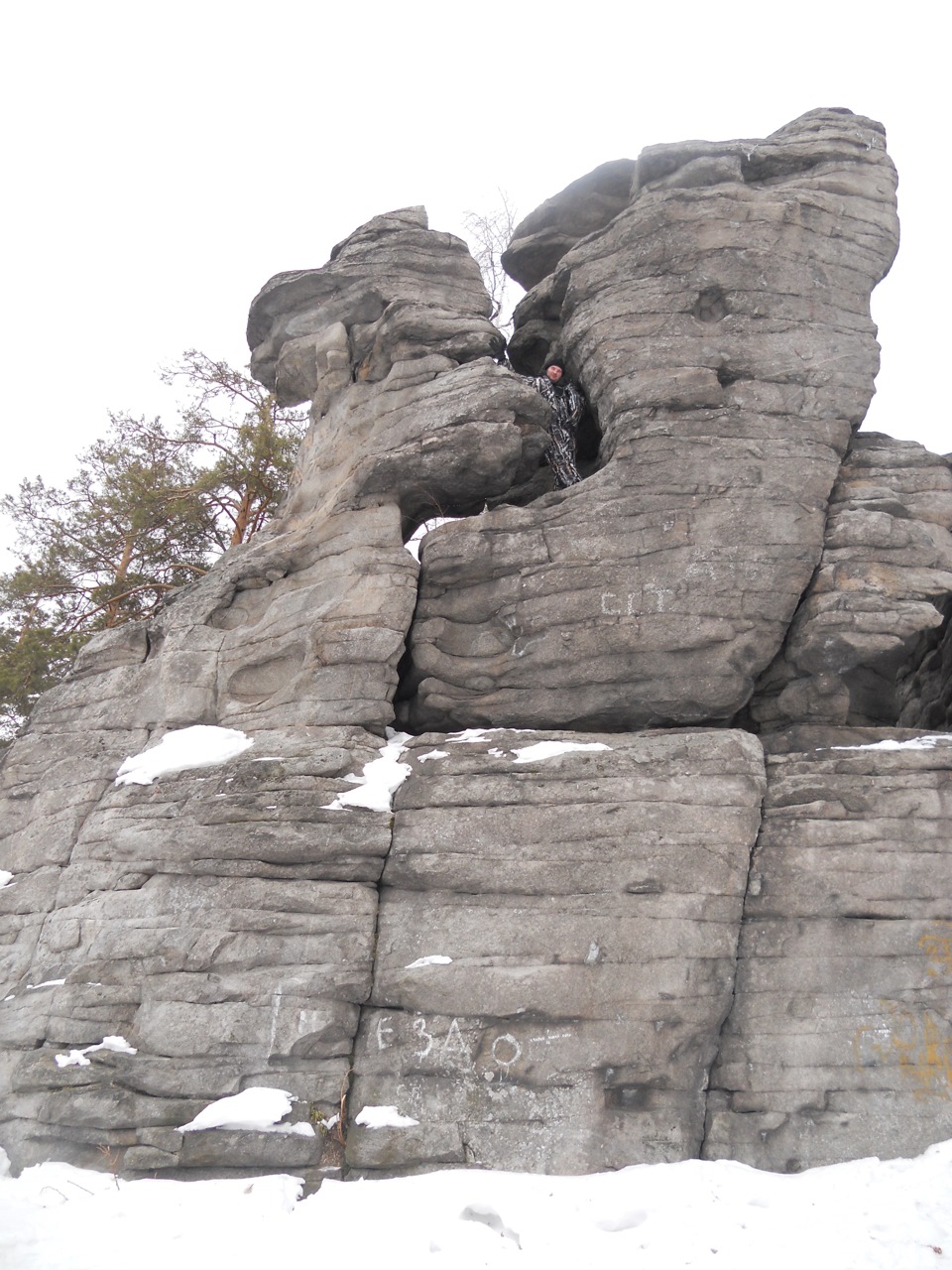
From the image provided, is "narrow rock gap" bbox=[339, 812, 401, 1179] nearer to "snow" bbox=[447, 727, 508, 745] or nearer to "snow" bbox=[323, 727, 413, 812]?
"snow" bbox=[323, 727, 413, 812]

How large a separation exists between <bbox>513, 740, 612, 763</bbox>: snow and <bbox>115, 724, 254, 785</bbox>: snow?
3.08m

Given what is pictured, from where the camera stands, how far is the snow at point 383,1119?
814cm

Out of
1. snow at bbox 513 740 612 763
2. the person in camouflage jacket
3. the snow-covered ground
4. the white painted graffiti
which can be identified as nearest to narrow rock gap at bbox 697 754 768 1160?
the snow-covered ground

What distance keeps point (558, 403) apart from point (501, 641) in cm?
361

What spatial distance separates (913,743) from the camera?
9492mm

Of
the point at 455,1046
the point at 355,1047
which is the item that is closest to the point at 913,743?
the point at 455,1046

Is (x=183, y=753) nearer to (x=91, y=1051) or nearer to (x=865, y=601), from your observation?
(x=91, y=1051)

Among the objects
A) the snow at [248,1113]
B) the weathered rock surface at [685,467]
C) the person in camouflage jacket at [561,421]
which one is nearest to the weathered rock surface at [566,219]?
the weathered rock surface at [685,467]

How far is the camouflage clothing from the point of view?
12.4 meters

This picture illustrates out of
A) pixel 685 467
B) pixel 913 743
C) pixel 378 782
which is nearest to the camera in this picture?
pixel 913 743

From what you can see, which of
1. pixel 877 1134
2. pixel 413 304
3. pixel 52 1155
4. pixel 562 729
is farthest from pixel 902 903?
pixel 413 304

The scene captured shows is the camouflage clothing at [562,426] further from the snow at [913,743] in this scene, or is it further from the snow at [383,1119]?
the snow at [383,1119]

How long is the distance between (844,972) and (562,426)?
24.2 feet

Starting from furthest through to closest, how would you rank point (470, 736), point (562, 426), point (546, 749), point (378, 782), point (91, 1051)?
point (562, 426) < point (470, 736) < point (378, 782) < point (546, 749) < point (91, 1051)
